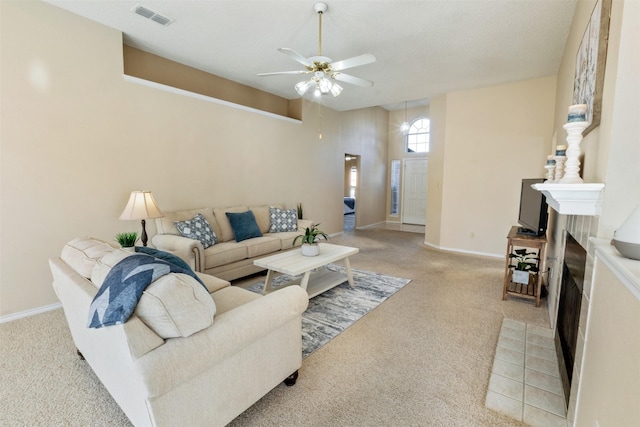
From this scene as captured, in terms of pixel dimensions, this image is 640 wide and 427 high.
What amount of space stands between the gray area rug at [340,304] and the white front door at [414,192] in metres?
5.06

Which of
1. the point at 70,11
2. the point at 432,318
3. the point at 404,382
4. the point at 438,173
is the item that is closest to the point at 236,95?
the point at 70,11

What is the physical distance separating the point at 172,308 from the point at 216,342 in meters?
0.26

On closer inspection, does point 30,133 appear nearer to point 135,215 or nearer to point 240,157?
point 135,215

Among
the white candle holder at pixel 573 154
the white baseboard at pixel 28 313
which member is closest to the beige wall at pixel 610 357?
the white candle holder at pixel 573 154

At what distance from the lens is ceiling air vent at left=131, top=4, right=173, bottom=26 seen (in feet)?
9.20

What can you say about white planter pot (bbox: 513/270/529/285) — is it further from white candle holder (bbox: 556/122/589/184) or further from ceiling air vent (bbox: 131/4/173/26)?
ceiling air vent (bbox: 131/4/173/26)

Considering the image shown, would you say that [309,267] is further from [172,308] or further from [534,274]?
[534,274]

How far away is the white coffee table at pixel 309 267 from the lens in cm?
294

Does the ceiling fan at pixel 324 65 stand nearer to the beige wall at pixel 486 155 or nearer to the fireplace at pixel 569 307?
the fireplace at pixel 569 307

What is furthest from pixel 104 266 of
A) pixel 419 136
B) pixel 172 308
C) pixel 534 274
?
pixel 419 136

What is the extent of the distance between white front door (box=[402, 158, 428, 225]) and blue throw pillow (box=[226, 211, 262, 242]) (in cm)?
574

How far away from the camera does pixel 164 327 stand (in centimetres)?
124

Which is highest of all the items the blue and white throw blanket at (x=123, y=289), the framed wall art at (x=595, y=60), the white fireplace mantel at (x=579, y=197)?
the framed wall art at (x=595, y=60)

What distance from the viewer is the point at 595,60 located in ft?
5.49
